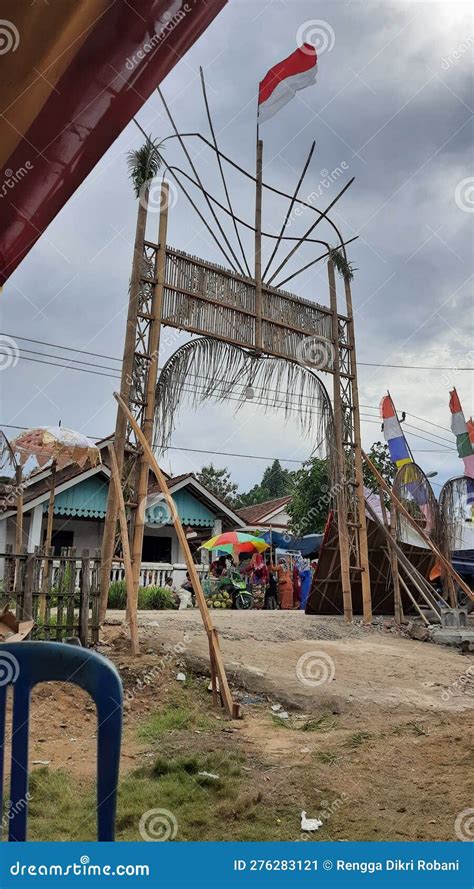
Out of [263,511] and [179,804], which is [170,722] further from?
[263,511]

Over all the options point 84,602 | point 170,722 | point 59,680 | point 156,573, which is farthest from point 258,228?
point 156,573

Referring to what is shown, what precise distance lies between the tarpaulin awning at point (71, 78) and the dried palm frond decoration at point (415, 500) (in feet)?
31.8

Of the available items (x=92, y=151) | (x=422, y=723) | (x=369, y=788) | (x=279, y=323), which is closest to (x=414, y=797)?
(x=369, y=788)

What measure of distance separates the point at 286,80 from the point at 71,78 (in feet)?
20.9

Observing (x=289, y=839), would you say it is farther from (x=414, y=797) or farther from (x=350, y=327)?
(x=350, y=327)

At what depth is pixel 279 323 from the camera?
8.13 m

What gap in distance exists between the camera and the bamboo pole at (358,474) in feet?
30.0

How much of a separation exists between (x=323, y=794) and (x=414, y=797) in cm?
47

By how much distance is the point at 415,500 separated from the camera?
1106cm

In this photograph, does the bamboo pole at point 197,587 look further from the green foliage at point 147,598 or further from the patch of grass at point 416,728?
the green foliage at point 147,598

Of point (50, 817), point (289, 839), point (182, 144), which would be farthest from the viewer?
point (182, 144)

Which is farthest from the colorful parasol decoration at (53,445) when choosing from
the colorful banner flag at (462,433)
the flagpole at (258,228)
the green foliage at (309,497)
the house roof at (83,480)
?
the green foliage at (309,497)

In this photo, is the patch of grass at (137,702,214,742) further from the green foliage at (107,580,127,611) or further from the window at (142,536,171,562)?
the window at (142,536,171,562)

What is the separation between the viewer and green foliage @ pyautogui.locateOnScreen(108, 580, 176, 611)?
389 inches
